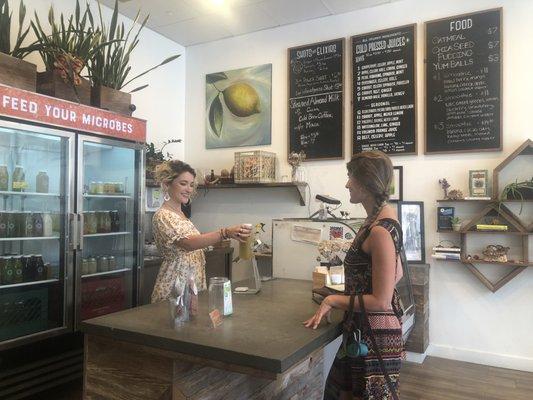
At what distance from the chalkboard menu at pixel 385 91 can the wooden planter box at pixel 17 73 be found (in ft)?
8.72

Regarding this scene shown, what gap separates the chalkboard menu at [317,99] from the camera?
4.21 metres

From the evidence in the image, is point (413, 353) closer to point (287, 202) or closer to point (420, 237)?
point (420, 237)

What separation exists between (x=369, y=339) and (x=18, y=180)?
2.52 meters

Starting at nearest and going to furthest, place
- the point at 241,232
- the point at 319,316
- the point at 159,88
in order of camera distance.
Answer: the point at 319,316 < the point at 241,232 < the point at 159,88

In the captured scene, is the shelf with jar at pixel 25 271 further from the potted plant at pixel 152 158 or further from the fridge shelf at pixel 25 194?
the potted plant at pixel 152 158

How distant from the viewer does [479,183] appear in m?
3.54

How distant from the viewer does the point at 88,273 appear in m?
3.29

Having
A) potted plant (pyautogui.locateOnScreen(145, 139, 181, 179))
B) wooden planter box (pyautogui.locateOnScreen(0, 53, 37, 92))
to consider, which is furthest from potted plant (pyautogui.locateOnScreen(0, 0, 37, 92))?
potted plant (pyautogui.locateOnScreen(145, 139, 181, 179))

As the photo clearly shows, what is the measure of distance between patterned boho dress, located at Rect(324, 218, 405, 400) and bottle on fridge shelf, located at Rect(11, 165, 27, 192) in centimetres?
235

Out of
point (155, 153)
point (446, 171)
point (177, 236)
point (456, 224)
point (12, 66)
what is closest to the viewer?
point (177, 236)

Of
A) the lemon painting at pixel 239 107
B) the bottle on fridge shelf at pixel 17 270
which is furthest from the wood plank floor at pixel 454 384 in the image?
the lemon painting at pixel 239 107

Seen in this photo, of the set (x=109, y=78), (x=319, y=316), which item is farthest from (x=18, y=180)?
(x=319, y=316)

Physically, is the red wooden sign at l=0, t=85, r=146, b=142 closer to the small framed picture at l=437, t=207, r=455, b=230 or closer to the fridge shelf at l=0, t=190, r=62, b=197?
the fridge shelf at l=0, t=190, r=62, b=197

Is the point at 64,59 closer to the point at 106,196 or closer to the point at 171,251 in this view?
the point at 106,196
